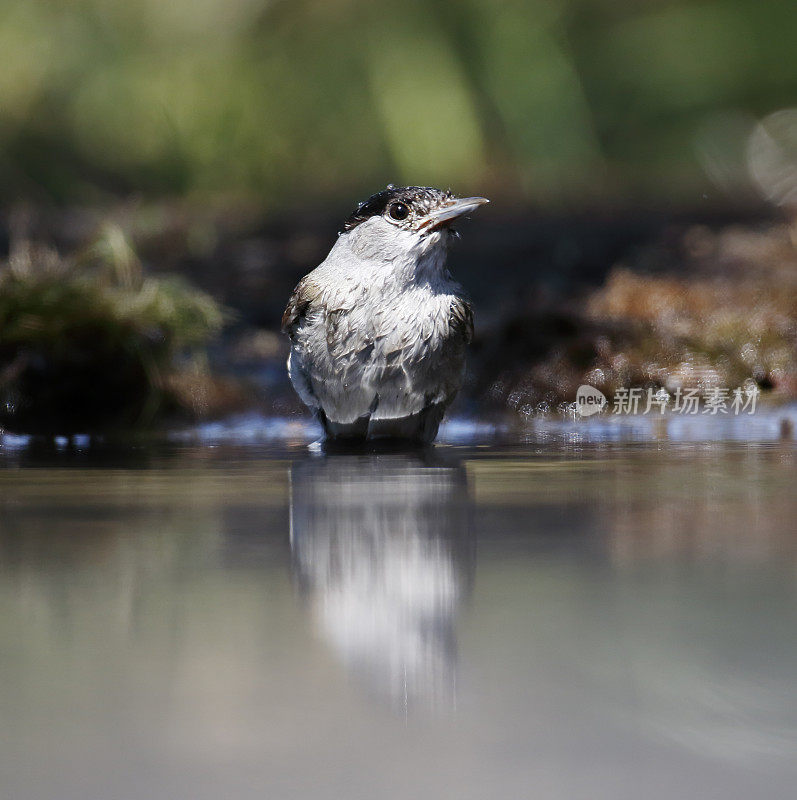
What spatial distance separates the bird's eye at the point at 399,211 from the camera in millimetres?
3145

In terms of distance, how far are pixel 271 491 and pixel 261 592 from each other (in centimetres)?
91

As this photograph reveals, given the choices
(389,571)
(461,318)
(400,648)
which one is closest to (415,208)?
(461,318)

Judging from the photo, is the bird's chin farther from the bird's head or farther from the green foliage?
the green foliage

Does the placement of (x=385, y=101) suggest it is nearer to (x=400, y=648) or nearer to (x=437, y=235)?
(x=437, y=235)

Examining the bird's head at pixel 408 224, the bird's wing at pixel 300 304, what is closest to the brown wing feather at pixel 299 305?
the bird's wing at pixel 300 304

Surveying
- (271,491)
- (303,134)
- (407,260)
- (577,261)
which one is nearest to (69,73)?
(303,134)

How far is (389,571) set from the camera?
4.27 ft

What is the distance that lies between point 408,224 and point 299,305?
355 mm

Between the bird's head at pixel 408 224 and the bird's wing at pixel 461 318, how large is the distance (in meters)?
0.15

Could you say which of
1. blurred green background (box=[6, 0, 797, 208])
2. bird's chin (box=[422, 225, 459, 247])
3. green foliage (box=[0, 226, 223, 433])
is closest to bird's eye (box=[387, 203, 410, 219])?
bird's chin (box=[422, 225, 459, 247])

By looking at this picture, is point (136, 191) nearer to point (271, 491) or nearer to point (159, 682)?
point (271, 491)

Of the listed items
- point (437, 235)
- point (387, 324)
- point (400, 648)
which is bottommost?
point (400, 648)

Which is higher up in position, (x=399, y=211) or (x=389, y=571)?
(x=399, y=211)

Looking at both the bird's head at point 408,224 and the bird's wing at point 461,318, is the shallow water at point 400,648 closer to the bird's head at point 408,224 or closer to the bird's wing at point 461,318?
the bird's wing at point 461,318
